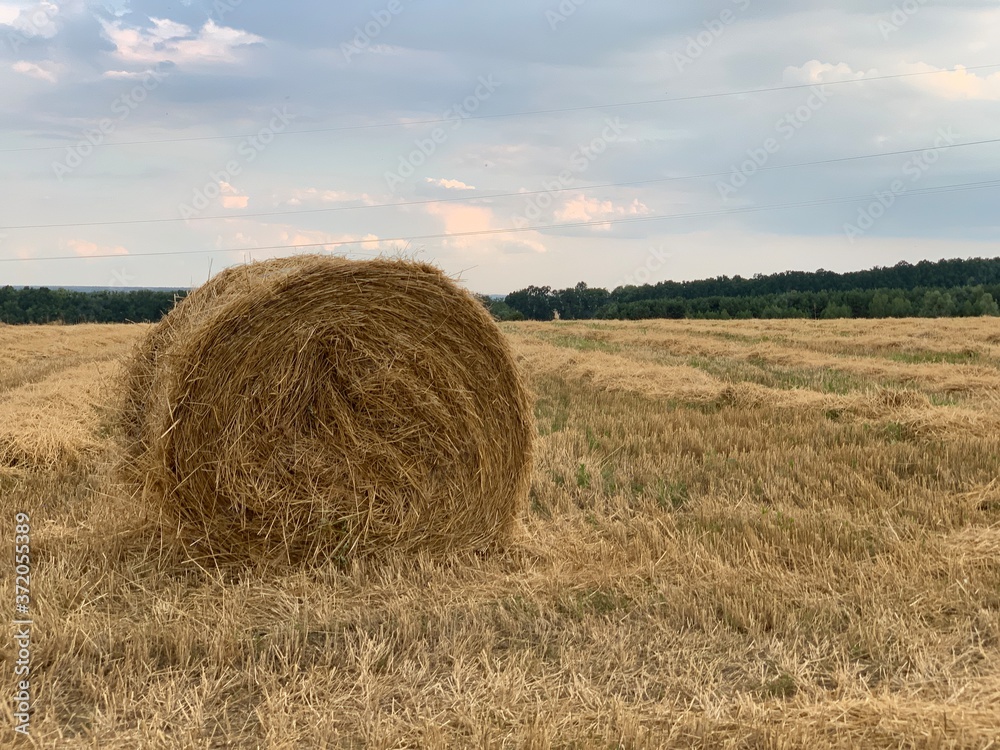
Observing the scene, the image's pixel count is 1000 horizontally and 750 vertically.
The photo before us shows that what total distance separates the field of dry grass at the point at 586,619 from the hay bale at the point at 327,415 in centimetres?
29

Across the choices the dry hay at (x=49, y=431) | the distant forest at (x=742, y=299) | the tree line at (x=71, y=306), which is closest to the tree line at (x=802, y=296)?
the distant forest at (x=742, y=299)

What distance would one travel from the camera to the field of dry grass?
2.93 metres

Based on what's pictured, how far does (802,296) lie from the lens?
2478 inches

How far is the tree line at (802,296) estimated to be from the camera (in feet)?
178

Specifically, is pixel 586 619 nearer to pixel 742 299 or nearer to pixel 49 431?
pixel 49 431

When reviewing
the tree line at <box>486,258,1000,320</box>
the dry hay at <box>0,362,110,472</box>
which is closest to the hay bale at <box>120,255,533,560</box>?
the dry hay at <box>0,362,110,472</box>

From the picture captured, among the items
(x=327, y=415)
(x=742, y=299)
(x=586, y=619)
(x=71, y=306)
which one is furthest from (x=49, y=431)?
(x=742, y=299)

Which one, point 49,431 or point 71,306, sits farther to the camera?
point 71,306

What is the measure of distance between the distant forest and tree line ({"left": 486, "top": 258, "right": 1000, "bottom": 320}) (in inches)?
2.9

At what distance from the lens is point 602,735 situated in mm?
2832

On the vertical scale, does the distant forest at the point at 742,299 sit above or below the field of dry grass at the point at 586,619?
above

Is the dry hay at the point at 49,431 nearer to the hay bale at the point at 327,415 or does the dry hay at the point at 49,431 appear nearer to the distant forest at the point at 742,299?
the hay bale at the point at 327,415

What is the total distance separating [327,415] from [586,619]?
216 centimetres

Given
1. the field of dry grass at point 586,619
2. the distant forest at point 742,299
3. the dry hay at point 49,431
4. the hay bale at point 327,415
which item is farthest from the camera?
the distant forest at point 742,299
